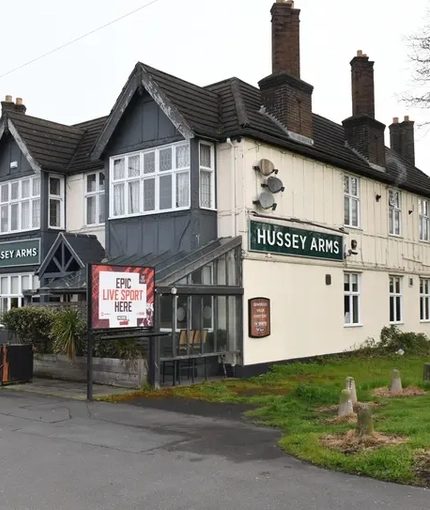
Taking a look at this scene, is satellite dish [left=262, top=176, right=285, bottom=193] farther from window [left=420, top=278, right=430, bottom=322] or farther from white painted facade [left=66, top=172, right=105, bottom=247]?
window [left=420, top=278, right=430, bottom=322]

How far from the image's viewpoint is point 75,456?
8156 mm

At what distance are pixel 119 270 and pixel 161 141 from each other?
17.6ft

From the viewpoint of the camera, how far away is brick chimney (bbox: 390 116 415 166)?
95.8 feet

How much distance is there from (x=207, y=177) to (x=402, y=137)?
51.1 feet

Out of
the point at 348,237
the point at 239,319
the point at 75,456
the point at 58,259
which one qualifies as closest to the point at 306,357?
the point at 239,319

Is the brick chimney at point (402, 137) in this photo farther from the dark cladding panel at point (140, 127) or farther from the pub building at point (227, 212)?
the dark cladding panel at point (140, 127)

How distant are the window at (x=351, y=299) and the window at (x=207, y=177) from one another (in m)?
6.47

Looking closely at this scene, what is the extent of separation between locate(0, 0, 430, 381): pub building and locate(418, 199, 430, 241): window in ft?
5.29

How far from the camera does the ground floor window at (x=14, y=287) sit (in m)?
21.5

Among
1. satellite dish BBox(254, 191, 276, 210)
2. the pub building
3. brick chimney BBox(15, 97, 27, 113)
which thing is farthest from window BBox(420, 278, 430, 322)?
brick chimney BBox(15, 97, 27, 113)

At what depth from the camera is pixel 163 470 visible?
7441mm

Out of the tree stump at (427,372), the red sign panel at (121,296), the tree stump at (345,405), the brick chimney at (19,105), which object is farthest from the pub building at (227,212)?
the tree stump at (345,405)

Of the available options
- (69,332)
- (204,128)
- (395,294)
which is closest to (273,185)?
(204,128)

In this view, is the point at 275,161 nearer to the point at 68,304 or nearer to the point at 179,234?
the point at 179,234
